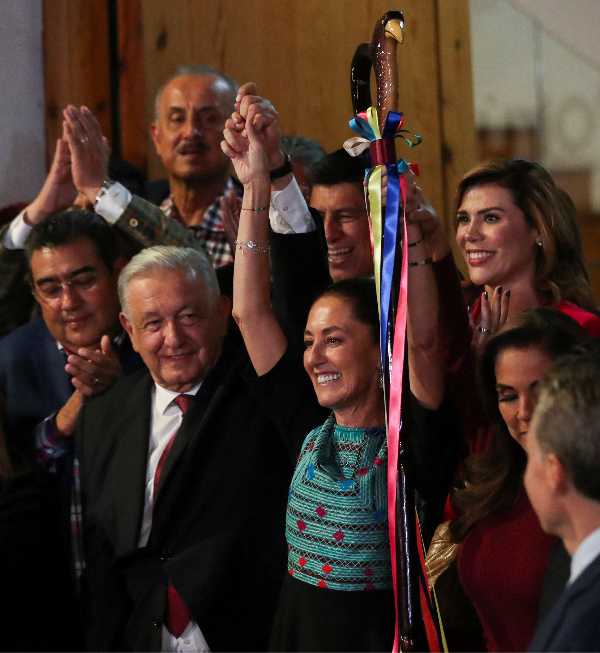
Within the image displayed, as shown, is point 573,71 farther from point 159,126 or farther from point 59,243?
→ point 59,243

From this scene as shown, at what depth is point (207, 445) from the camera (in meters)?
2.15

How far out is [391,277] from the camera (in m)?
1.73

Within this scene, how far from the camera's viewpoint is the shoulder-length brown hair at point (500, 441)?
1.71m

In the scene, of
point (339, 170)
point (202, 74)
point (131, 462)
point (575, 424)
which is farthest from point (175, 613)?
point (202, 74)

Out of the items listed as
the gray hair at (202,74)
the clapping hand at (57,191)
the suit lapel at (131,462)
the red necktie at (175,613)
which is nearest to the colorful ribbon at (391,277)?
the red necktie at (175,613)

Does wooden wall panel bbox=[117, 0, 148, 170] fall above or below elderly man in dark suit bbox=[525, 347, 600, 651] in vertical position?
above

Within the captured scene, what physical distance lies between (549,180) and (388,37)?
0.46m

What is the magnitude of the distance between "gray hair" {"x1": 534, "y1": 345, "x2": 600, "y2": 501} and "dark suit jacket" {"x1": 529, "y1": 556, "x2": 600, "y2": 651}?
9 cm

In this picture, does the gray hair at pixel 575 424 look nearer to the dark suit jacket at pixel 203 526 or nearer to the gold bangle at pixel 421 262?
the gold bangle at pixel 421 262

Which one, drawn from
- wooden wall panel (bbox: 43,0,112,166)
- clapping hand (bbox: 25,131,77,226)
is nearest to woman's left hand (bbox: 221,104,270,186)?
clapping hand (bbox: 25,131,77,226)

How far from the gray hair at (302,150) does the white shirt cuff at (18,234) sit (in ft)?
1.99

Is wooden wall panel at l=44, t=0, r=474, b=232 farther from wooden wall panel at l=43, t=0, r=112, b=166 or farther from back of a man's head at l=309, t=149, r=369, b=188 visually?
back of a man's head at l=309, t=149, r=369, b=188

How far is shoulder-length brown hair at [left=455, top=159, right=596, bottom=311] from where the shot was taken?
2.03m

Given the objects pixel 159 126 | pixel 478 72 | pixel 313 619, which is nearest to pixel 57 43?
pixel 159 126
